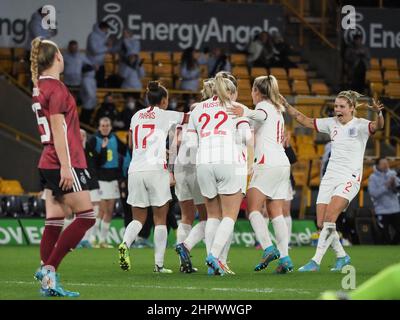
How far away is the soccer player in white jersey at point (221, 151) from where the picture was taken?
12.3 metres

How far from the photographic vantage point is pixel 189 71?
26109mm

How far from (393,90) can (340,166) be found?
15.4m

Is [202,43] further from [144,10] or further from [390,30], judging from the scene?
[390,30]

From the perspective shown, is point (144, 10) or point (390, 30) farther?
point (390, 30)

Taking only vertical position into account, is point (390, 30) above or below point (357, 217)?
above

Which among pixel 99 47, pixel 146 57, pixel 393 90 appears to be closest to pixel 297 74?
pixel 393 90

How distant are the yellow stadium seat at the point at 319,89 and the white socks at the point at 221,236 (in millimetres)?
16286

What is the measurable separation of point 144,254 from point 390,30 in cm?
1590

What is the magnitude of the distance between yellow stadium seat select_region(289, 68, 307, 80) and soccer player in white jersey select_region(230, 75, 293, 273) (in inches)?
611

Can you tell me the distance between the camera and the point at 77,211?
955 centimetres

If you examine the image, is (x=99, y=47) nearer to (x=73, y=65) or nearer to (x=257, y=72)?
(x=73, y=65)

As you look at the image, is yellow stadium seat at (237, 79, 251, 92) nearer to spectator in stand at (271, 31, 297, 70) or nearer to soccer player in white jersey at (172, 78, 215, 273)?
spectator in stand at (271, 31, 297, 70)
